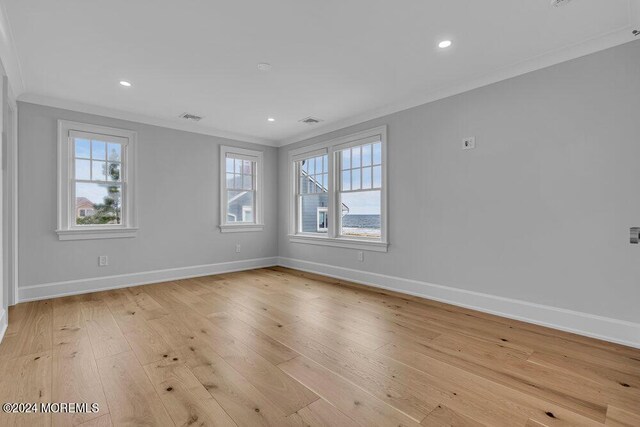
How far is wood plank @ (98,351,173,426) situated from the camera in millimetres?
1602

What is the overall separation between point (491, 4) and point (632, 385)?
8.80ft

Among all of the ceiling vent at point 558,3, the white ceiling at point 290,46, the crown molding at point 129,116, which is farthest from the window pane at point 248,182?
the ceiling vent at point 558,3

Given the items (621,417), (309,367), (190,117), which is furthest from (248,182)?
(621,417)

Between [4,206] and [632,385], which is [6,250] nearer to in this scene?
[4,206]

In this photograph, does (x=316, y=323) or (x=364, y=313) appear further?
(x=364, y=313)

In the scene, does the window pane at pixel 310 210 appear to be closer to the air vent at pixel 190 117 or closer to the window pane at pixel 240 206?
the window pane at pixel 240 206

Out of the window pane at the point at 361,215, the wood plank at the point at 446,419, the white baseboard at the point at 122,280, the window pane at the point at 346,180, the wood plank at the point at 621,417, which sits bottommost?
the wood plank at the point at 621,417

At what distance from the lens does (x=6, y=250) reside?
10.7 ft

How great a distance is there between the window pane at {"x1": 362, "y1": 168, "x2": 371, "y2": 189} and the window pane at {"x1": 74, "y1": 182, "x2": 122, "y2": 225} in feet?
11.8

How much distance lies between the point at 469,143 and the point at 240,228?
401cm

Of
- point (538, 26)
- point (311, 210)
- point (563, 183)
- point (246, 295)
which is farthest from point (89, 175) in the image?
point (563, 183)

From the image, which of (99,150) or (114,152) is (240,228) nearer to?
(114,152)

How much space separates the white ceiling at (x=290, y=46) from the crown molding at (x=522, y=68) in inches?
0.4

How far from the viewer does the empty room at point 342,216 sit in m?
1.91
